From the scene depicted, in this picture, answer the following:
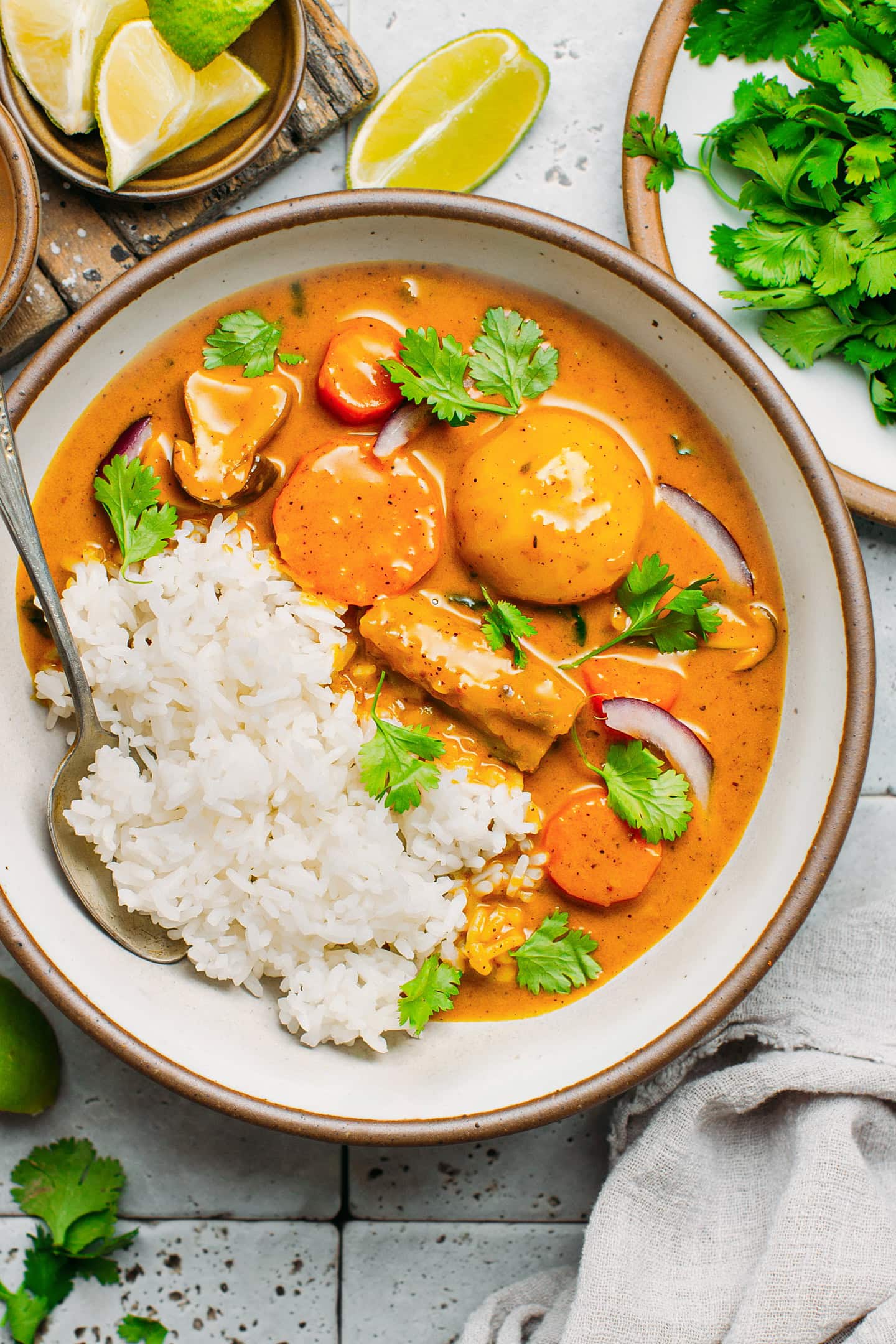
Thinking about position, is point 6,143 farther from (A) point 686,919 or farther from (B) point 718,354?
(A) point 686,919

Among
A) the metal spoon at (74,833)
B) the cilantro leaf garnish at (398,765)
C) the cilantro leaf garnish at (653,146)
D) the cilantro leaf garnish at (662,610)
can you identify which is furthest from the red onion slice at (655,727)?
the cilantro leaf garnish at (653,146)

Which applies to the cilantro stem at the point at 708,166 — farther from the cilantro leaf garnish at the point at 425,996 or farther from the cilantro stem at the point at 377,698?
the cilantro leaf garnish at the point at 425,996

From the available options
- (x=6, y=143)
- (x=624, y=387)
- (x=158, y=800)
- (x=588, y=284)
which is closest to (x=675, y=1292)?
(x=158, y=800)

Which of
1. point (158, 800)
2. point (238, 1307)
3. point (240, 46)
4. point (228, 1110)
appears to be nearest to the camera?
point (228, 1110)

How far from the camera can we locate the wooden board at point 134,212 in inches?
90.3

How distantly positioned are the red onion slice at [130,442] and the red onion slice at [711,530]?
1074mm

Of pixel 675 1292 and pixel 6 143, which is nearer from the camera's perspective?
pixel 6 143

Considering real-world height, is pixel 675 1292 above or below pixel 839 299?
below

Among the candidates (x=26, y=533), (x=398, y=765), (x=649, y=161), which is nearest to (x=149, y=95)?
(x=26, y=533)

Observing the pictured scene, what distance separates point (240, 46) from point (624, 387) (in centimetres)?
112

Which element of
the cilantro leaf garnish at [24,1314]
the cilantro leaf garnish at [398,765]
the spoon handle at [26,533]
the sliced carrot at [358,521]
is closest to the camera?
the spoon handle at [26,533]

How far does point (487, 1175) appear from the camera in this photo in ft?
8.16

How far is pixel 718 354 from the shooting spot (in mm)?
2062

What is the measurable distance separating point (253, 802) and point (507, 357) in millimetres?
1043
